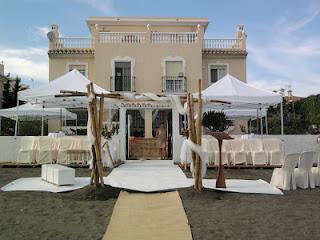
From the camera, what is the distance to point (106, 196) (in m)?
8.03

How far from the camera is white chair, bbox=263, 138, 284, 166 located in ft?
46.8

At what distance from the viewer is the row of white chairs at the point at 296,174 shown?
9188 millimetres

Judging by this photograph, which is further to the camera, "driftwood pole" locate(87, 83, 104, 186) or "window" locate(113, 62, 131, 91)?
"window" locate(113, 62, 131, 91)

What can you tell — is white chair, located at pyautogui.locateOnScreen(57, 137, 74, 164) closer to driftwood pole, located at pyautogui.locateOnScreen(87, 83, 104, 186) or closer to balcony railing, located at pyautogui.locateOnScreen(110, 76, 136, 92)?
driftwood pole, located at pyautogui.locateOnScreen(87, 83, 104, 186)

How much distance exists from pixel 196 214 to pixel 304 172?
4.02m

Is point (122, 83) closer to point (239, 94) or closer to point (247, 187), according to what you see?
point (239, 94)

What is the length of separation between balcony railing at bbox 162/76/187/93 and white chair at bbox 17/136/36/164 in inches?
485

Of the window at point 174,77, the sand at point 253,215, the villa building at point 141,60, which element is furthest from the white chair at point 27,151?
the window at point 174,77

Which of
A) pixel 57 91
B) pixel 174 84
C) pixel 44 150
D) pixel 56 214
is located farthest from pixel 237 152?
pixel 174 84

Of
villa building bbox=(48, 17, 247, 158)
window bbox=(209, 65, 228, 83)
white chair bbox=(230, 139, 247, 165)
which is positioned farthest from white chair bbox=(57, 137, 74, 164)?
window bbox=(209, 65, 228, 83)

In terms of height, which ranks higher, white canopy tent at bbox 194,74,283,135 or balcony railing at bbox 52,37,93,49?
balcony railing at bbox 52,37,93,49

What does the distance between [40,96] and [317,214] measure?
11.2m

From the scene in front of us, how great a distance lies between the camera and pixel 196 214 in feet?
21.6

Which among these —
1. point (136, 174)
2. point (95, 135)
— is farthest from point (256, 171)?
point (95, 135)
